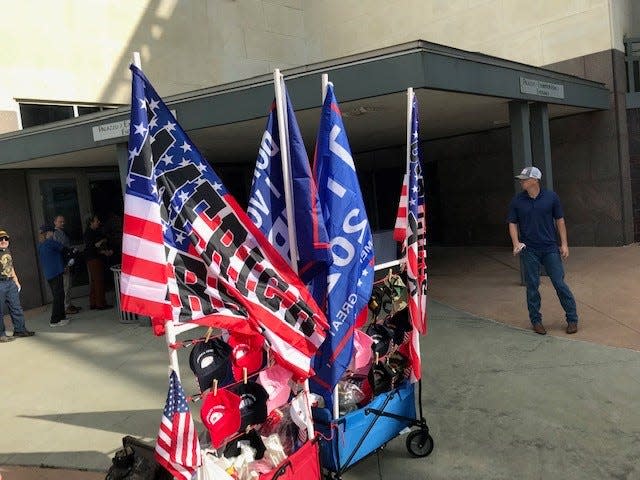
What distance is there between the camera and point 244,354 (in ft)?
9.66

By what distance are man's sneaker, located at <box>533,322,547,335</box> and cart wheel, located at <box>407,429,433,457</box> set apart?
267 cm

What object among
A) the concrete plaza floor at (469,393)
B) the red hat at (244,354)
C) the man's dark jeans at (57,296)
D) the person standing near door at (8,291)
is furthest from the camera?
the man's dark jeans at (57,296)

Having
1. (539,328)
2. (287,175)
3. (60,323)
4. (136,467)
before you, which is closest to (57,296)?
(60,323)

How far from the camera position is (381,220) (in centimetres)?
1503

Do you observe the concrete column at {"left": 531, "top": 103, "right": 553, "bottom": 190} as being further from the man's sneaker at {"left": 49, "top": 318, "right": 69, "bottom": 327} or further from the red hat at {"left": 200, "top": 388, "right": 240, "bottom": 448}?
the man's sneaker at {"left": 49, "top": 318, "right": 69, "bottom": 327}

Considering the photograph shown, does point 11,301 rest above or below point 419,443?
above

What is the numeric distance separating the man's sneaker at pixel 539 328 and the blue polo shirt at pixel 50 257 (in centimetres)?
673

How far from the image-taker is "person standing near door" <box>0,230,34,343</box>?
7102 mm

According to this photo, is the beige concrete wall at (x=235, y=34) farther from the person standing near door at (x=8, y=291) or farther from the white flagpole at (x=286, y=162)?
the white flagpole at (x=286, y=162)

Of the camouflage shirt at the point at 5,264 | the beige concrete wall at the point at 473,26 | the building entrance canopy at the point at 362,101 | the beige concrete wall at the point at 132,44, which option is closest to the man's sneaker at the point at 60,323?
the camouflage shirt at the point at 5,264

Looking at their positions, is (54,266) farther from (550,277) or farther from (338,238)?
(550,277)

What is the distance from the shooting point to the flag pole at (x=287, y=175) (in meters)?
2.83

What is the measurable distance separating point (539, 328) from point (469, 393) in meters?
1.71

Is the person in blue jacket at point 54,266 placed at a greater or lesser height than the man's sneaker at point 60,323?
greater
